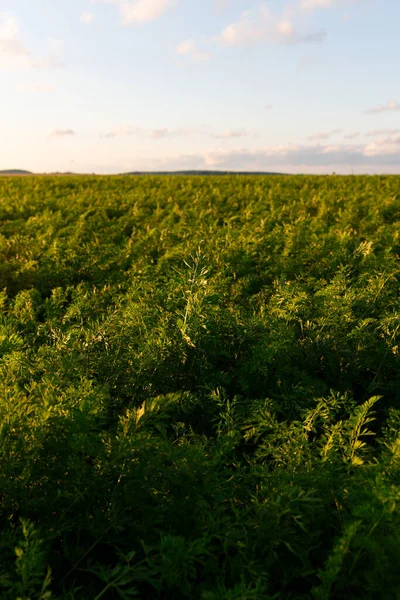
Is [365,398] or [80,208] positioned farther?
[80,208]

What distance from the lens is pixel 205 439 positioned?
8.63 feet

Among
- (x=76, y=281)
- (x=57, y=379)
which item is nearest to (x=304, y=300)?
(x=57, y=379)

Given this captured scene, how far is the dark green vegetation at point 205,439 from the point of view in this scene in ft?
6.22

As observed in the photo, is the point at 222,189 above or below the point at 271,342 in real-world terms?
above

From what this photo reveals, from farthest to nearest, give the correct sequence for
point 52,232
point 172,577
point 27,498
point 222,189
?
point 222,189 < point 52,232 < point 27,498 < point 172,577

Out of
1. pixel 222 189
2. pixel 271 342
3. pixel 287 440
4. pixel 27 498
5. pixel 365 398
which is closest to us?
pixel 27 498

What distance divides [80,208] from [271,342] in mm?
9244

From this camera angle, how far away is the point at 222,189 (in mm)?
15539

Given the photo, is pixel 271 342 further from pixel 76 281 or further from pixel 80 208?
pixel 80 208

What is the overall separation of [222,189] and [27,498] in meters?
14.3

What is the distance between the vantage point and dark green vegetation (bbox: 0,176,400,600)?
190cm

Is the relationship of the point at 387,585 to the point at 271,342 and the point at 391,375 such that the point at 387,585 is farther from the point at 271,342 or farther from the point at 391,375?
the point at 391,375

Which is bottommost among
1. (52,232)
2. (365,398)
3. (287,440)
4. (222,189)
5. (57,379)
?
(365,398)

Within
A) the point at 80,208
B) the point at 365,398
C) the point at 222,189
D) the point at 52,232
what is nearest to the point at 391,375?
the point at 365,398
